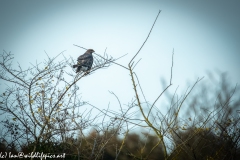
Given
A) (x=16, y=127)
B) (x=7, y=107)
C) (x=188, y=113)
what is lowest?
(x=188, y=113)

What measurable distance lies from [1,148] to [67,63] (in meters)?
3.68

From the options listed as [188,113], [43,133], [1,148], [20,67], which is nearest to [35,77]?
[20,67]

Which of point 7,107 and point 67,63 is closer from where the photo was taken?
point 7,107

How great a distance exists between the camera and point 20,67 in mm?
4648

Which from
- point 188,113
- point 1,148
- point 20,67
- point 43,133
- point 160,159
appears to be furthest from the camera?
point 160,159

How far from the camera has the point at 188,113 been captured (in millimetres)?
3922

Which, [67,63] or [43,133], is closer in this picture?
[43,133]

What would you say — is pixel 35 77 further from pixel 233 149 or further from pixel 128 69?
pixel 233 149

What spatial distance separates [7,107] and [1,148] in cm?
240

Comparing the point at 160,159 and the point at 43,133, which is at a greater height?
the point at 43,133

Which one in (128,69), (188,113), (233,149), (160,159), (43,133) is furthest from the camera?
(160,159)

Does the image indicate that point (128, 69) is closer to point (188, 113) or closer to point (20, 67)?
point (188, 113)

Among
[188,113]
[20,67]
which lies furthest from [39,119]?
[188,113]

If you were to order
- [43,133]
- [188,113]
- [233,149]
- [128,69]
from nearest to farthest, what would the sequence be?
1. [128,69]
2. [233,149]
3. [188,113]
4. [43,133]
